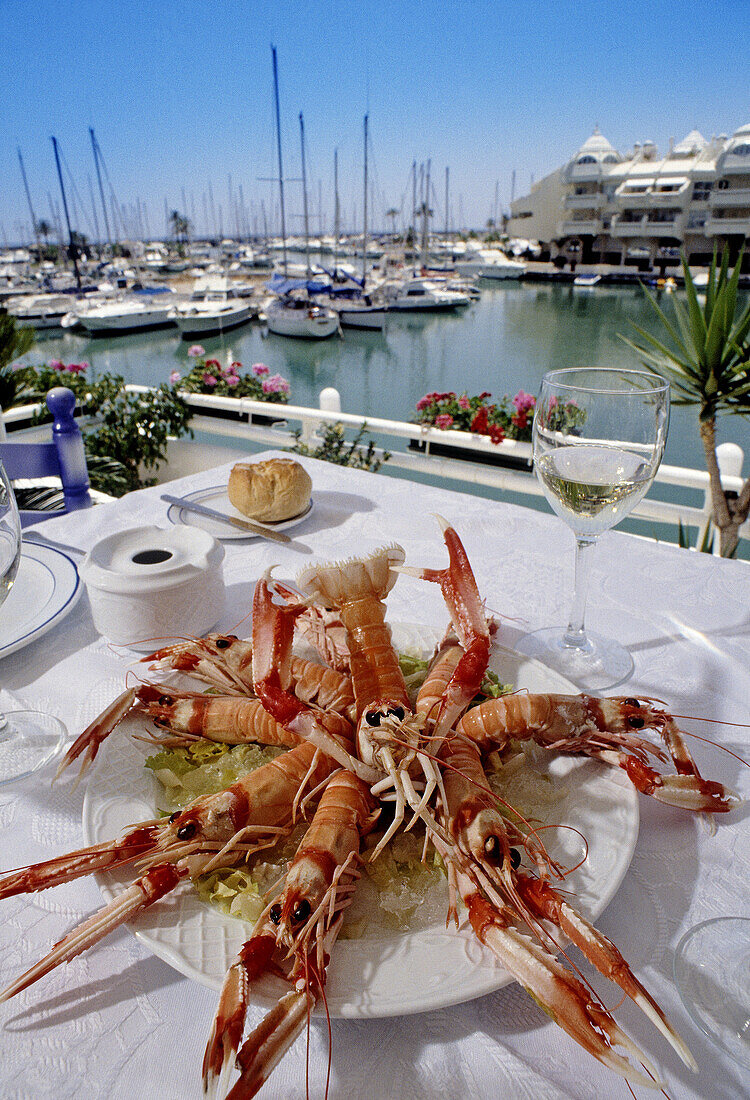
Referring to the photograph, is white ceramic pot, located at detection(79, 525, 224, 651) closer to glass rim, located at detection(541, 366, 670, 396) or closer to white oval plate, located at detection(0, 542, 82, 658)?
white oval plate, located at detection(0, 542, 82, 658)

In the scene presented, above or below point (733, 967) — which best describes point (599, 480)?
above

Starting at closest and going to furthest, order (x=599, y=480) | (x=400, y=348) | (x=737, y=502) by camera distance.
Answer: (x=599, y=480) → (x=737, y=502) → (x=400, y=348)

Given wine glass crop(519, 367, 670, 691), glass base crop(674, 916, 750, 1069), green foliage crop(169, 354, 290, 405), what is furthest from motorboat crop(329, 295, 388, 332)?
glass base crop(674, 916, 750, 1069)

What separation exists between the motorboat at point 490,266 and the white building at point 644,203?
8.87ft

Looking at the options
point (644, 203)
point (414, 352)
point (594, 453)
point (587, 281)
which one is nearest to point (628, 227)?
point (644, 203)

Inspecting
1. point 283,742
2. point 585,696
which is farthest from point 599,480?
point 283,742

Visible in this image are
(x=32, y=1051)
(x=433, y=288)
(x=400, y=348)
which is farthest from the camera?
(x=433, y=288)

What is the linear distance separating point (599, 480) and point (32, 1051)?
112 centimetres

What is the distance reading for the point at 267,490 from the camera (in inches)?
70.7

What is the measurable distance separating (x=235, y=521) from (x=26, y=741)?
2.67 feet

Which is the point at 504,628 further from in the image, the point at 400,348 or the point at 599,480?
the point at 400,348

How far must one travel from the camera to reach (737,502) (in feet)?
12.0

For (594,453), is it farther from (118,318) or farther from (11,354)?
(118,318)

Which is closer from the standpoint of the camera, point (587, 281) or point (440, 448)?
point (440, 448)
